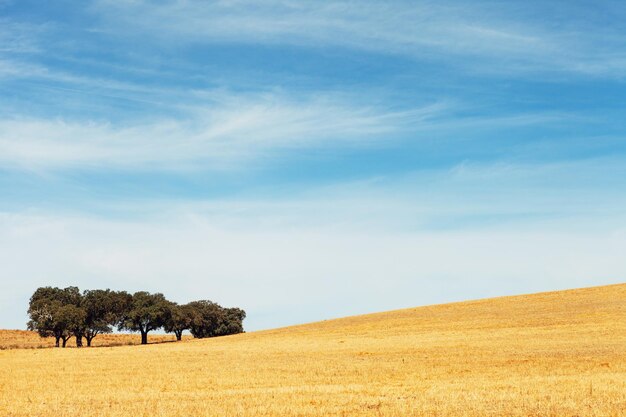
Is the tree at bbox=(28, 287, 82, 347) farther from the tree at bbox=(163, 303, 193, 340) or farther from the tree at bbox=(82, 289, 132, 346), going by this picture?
the tree at bbox=(163, 303, 193, 340)

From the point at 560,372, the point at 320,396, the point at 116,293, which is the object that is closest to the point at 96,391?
the point at 320,396

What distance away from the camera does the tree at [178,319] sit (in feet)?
351

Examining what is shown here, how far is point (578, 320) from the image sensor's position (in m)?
70.1

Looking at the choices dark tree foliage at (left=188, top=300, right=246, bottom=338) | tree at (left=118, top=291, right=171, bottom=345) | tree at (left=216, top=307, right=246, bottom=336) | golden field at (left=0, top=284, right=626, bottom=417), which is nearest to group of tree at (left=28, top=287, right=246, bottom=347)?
tree at (left=118, top=291, right=171, bottom=345)

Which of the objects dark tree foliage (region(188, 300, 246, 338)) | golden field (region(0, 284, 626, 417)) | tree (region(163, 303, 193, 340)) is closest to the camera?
golden field (region(0, 284, 626, 417))

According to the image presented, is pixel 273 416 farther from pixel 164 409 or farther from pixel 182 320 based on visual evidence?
pixel 182 320

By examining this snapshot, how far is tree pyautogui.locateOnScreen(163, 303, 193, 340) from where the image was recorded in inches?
4215

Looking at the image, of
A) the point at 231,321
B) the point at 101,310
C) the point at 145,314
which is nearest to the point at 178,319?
the point at 145,314

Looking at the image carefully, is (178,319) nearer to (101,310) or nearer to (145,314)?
(145,314)

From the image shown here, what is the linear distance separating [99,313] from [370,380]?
262 ft

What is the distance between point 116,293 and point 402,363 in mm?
76169

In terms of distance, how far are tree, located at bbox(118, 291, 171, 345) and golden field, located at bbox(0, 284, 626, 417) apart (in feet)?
162

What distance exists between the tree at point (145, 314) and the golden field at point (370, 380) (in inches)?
1949

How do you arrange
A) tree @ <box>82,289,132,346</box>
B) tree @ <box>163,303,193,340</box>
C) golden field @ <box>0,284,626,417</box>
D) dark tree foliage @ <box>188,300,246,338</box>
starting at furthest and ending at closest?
dark tree foliage @ <box>188,300,246,338</box> → tree @ <box>163,303,193,340</box> → tree @ <box>82,289,132,346</box> → golden field @ <box>0,284,626,417</box>
